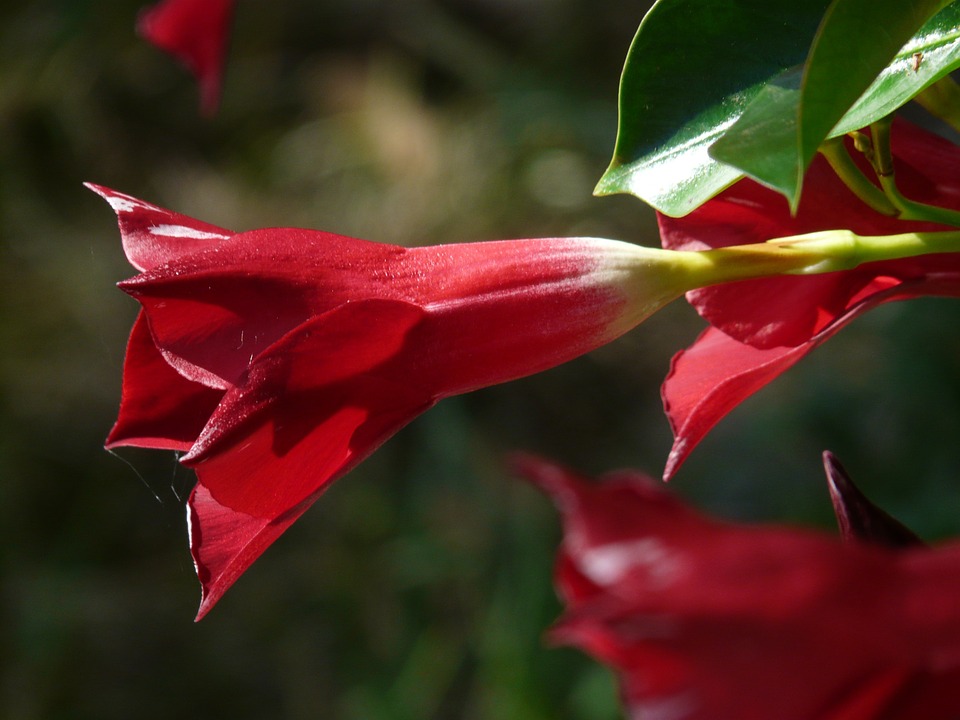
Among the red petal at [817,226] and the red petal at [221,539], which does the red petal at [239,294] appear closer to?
the red petal at [221,539]

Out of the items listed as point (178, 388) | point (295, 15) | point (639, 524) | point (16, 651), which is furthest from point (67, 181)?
point (639, 524)

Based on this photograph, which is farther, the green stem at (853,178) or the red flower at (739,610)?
the green stem at (853,178)

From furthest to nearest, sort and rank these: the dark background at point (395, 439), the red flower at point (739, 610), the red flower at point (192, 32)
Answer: the dark background at point (395, 439) → the red flower at point (192, 32) → the red flower at point (739, 610)

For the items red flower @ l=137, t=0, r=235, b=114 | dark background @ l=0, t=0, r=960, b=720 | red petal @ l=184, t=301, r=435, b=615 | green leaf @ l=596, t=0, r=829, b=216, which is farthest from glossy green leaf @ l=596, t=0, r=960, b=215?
dark background @ l=0, t=0, r=960, b=720

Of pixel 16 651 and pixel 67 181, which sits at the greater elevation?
pixel 67 181

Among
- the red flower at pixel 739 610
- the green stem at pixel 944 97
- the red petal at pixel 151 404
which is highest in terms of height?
the green stem at pixel 944 97

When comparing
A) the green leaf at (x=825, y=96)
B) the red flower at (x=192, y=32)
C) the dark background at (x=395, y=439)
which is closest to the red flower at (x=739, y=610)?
the green leaf at (x=825, y=96)

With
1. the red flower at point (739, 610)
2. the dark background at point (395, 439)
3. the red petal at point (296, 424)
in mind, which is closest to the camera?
the red flower at point (739, 610)

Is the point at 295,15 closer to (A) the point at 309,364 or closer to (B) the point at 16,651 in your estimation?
(B) the point at 16,651

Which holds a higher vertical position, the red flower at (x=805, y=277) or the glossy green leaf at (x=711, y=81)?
the glossy green leaf at (x=711, y=81)
